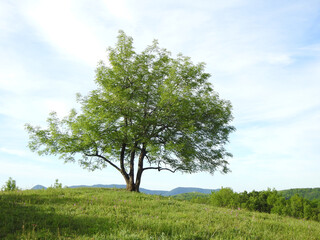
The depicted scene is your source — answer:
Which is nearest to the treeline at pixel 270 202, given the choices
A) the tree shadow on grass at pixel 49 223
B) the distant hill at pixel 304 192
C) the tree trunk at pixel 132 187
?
the tree trunk at pixel 132 187

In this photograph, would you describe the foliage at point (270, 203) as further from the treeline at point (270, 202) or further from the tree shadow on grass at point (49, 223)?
the tree shadow on grass at point (49, 223)

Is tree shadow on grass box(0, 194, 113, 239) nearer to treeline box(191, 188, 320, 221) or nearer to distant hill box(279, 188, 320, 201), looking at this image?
treeline box(191, 188, 320, 221)

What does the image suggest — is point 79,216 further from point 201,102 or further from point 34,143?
point 34,143

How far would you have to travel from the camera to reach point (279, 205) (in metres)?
24.2

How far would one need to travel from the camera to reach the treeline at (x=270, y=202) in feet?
76.1

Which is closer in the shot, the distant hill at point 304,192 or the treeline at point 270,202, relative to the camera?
the treeline at point 270,202

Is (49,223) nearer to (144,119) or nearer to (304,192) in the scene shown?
(144,119)

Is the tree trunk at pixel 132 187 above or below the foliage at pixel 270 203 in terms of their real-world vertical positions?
above

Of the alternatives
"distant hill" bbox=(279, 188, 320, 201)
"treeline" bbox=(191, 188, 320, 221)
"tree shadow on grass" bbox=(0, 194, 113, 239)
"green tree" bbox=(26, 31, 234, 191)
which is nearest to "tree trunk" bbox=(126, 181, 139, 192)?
"green tree" bbox=(26, 31, 234, 191)

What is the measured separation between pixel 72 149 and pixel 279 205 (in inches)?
798

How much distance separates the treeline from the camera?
23.2 m

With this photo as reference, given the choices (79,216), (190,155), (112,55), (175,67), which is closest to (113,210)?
(79,216)

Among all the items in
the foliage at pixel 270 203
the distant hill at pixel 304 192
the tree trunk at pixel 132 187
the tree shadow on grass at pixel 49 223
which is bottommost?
the distant hill at pixel 304 192

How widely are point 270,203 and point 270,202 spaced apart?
0.13 metres
